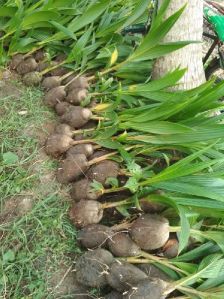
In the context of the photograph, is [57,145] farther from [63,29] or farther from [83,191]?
[63,29]

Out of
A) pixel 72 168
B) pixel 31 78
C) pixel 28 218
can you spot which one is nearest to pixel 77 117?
pixel 72 168

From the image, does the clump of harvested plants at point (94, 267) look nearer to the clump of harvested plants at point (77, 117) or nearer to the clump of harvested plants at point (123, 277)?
the clump of harvested plants at point (123, 277)

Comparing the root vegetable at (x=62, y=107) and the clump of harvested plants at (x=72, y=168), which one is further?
the root vegetable at (x=62, y=107)

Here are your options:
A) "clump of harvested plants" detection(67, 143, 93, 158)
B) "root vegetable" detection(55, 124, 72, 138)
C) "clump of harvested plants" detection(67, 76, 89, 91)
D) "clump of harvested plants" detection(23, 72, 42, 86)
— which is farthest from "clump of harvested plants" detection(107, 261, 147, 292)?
"clump of harvested plants" detection(23, 72, 42, 86)

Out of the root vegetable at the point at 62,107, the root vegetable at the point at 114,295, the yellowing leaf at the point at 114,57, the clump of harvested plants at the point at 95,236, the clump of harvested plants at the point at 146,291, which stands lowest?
the root vegetable at the point at 114,295

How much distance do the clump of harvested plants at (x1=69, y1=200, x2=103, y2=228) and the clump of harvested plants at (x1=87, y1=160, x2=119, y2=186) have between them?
14 centimetres

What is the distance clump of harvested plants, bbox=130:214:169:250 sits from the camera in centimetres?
189

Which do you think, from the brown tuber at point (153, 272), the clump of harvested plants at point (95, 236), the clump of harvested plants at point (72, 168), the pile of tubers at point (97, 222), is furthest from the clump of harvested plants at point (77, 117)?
the brown tuber at point (153, 272)

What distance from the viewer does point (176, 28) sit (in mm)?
2514

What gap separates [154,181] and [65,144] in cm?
57

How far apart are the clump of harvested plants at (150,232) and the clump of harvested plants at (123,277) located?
5.8 inches

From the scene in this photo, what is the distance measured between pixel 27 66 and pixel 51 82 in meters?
0.19

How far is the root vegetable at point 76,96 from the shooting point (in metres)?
2.44

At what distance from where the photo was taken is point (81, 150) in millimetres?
2221
